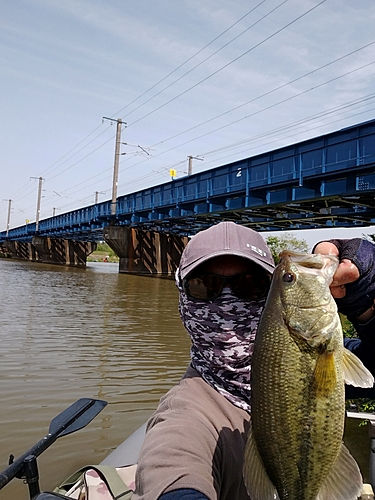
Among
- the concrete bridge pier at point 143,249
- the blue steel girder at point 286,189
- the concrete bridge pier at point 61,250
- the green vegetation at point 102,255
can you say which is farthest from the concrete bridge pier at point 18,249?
the blue steel girder at point 286,189

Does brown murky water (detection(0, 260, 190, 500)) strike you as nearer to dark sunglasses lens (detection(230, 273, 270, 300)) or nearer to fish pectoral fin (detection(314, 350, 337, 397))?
dark sunglasses lens (detection(230, 273, 270, 300))

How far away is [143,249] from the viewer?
44250 millimetres

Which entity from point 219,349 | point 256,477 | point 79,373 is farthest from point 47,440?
point 79,373

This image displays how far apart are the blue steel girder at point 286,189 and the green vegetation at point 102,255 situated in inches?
3379

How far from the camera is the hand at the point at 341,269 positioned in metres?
2.07

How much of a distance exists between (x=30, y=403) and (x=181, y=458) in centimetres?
565

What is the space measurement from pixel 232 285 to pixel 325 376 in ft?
2.66

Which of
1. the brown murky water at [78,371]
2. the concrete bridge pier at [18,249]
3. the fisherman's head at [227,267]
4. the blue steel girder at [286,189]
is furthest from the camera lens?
the concrete bridge pier at [18,249]

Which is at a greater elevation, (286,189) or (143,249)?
(286,189)

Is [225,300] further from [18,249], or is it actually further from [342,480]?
[18,249]

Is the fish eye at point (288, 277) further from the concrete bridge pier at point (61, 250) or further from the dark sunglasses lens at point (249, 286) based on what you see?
the concrete bridge pier at point (61, 250)

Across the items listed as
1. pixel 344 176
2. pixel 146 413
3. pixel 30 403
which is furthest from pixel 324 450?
pixel 344 176

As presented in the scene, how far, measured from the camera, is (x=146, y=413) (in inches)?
261

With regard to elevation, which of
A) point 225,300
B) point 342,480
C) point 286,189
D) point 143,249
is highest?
point 286,189
